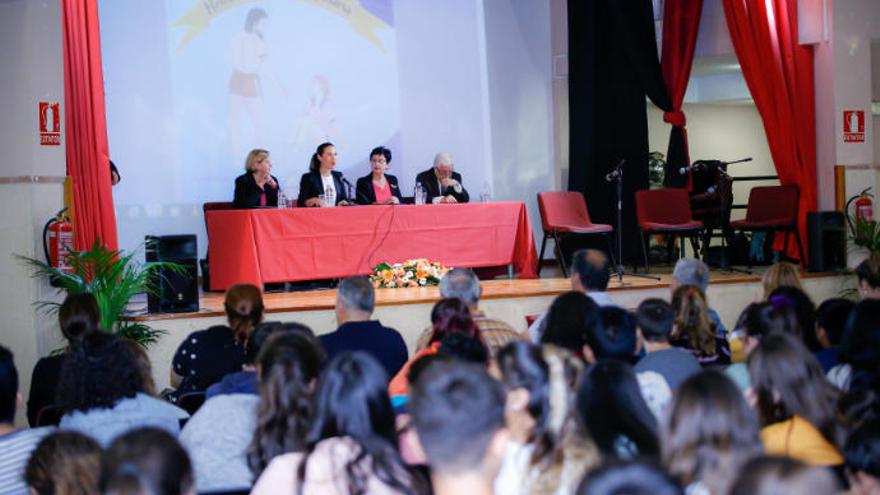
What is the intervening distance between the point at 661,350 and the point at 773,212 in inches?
207

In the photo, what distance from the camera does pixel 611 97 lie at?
913cm

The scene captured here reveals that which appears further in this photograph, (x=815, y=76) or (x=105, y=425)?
(x=815, y=76)

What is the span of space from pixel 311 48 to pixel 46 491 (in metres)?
7.15

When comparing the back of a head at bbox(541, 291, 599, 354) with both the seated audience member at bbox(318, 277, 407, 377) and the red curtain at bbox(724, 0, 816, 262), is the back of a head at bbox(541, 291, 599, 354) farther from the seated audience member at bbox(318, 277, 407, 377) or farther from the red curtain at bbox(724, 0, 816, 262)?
the red curtain at bbox(724, 0, 816, 262)

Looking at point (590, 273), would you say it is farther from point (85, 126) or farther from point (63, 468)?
point (85, 126)

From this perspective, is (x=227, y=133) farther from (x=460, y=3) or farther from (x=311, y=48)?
(x=460, y=3)

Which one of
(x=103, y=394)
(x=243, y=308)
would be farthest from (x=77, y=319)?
(x=103, y=394)

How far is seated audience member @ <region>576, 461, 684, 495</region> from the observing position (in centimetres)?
128

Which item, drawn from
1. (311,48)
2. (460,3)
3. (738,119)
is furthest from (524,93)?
(738,119)

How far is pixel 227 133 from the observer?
8438 mm

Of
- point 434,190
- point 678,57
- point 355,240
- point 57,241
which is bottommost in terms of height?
point 355,240

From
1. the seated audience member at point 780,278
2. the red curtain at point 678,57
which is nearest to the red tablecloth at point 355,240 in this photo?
the red curtain at point 678,57

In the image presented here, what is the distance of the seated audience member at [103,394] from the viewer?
281 cm

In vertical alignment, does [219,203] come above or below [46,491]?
above
